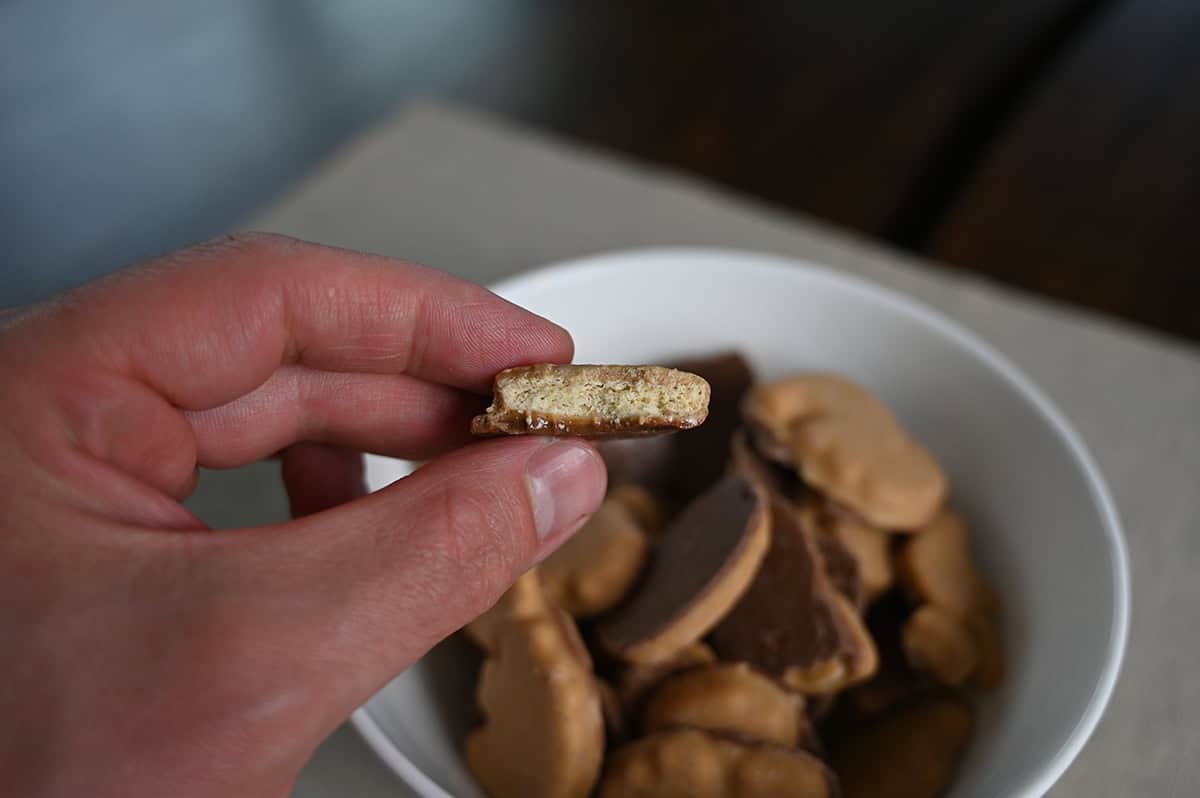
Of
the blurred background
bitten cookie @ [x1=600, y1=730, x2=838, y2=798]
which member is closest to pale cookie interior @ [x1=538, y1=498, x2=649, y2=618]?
bitten cookie @ [x1=600, y1=730, x2=838, y2=798]

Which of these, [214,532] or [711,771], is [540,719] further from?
[214,532]

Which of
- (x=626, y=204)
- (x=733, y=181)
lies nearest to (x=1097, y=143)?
(x=733, y=181)

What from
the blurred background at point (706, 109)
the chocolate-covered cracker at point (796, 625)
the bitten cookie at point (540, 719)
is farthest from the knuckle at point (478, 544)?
the blurred background at point (706, 109)

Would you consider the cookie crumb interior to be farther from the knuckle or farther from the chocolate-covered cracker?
the chocolate-covered cracker

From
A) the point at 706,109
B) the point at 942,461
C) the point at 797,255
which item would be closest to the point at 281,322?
the point at 942,461

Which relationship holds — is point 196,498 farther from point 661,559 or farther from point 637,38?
point 637,38

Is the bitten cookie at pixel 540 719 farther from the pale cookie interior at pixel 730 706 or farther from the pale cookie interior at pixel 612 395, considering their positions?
the pale cookie interior at pixel 612 395

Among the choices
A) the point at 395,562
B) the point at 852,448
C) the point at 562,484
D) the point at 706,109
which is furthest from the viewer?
the point at 706,109
